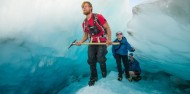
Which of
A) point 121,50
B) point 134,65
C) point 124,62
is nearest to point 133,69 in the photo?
point 134,65

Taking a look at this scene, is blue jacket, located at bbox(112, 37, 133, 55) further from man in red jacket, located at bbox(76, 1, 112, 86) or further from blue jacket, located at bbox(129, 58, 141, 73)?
blue jacket, located at bbox(129, 58, 141, 73)

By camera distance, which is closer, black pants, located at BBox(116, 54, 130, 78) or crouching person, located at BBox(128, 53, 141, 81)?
black pants, located at BBox(116, 54, 130, 78)

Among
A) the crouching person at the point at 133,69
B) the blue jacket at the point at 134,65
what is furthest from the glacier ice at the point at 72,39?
the blue jacket at the point at 134,65

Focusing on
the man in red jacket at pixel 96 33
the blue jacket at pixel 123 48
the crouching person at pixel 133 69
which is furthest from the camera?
the crouching person at pixel 133 69

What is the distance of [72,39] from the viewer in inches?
159

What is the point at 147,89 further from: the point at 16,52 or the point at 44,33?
the point at 16,52

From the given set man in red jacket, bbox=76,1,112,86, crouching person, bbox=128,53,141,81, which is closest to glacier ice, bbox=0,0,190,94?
crouching person, bbox=128,53,141,81

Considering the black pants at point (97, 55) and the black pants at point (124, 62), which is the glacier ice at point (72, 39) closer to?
the black pants at point (124, 62)

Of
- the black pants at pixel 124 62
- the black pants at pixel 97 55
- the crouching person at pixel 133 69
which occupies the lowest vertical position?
the crouching person at pixel 133 69

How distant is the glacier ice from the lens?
3635 mm

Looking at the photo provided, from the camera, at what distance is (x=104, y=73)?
3354mm

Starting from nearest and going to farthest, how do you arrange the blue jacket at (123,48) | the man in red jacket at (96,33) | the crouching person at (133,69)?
the man in red jacket at (96,33)
the blue jacket at (123,48)
the crouching person at (133,69)

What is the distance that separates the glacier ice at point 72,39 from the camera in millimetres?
3635

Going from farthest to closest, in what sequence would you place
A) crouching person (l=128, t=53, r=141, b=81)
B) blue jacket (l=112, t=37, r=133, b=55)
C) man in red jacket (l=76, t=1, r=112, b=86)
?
crouching person (l=128, t=53, r=141, b=81) < blue jacket (l=112, t=37, r=133, b=55) < man in red jacket (l=76, t=1, r=112, b=86)
